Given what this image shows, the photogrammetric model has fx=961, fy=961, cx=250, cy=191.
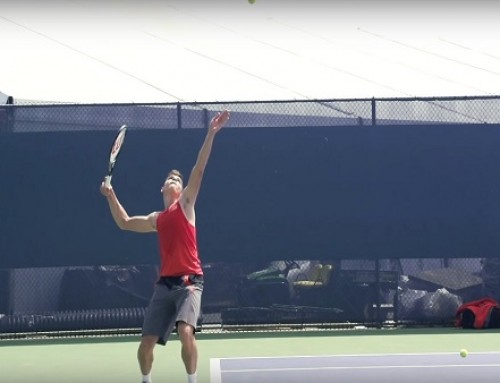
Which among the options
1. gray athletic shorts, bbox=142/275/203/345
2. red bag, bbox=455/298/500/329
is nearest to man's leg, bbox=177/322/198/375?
gray athletic shorts, bbox=142/275/203/345

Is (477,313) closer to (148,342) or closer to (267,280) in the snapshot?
(267,280)

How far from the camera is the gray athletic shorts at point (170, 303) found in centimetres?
601

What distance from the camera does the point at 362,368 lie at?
7.27m

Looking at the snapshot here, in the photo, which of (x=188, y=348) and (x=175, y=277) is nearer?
(x=188, y=348)

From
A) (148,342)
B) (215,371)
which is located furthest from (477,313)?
(148,342)

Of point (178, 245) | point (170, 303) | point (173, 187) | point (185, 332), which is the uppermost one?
point (173, 187)

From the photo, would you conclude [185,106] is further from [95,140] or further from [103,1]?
[103,1]

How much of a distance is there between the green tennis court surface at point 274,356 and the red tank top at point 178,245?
976 millimetres

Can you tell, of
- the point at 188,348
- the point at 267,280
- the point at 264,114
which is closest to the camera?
the point at 188,348

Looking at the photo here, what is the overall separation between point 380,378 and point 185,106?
471 cm

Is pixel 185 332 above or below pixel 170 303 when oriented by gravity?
below

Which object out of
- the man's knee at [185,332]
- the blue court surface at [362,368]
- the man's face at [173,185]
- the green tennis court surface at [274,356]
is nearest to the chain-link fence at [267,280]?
the green tennis court surface at [274,356]

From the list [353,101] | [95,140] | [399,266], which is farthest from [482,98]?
[95,140]

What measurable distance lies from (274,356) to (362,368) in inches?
45.3
